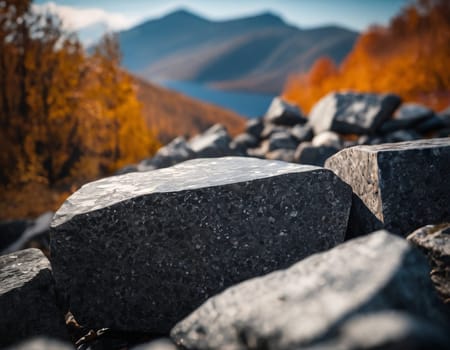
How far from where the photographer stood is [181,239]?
2.09m

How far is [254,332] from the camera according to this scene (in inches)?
47.3

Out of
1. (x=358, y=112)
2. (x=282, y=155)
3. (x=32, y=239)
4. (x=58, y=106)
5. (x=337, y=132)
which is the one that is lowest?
(x=32, y=239)

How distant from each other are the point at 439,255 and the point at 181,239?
1.45 m

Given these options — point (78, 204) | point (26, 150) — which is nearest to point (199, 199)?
point (78, 204)

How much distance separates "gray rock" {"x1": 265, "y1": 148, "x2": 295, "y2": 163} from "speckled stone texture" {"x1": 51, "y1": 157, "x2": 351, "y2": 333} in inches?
163

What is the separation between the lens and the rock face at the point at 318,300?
1.08m

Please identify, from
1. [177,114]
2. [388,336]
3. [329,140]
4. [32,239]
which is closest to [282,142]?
[329,140]

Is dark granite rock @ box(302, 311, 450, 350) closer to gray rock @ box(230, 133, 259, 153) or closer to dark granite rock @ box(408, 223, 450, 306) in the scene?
dark granite rock @ box(408, 223, 450, 306)

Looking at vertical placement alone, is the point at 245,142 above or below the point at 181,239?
below

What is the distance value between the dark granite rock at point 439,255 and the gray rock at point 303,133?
226 inches

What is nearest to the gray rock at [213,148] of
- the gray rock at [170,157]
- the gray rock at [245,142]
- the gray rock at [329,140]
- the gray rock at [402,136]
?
the gray rock at [170,157]

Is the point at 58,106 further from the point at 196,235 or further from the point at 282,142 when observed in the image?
the point at 196,235

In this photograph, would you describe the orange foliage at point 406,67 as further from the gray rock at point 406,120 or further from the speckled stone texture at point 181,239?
the speckled stone texture at point 181,239

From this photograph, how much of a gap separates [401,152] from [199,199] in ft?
4.29
